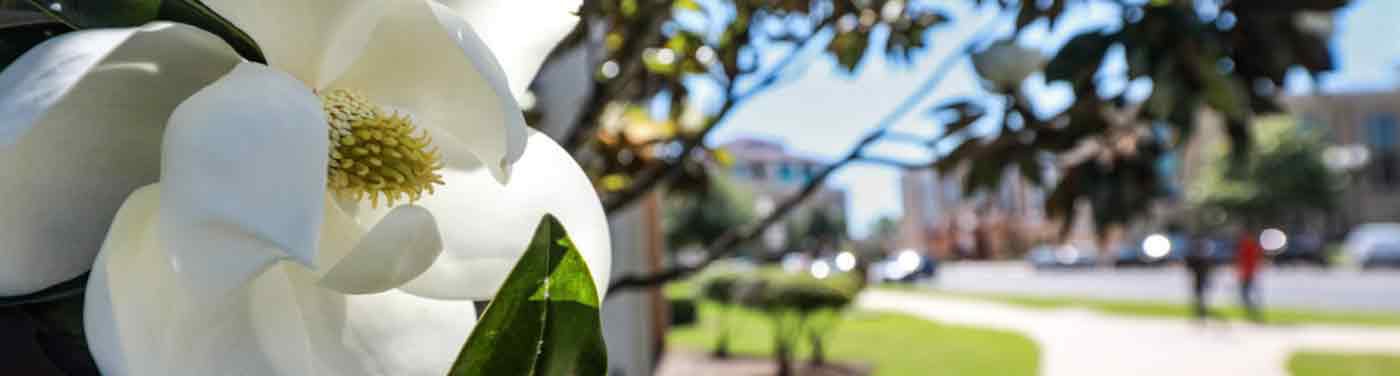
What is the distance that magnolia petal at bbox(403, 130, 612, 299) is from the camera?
0.25 meters

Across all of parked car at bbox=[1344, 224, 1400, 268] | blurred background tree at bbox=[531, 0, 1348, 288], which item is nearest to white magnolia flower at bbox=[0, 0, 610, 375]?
blurred background tree at bbox=[531, 0, 1348, 288]

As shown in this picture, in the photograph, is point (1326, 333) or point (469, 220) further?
point (1326, 333)

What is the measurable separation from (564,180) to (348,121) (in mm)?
58

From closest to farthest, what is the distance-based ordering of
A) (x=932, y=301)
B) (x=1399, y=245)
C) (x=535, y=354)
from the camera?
(x=535, y=354)
(x=932, y=301)
(x=1399, y=245)

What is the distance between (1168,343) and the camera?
7.91 meters

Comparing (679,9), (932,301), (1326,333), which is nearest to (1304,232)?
(932,301)

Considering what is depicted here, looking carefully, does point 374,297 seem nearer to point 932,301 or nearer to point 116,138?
point 116,138

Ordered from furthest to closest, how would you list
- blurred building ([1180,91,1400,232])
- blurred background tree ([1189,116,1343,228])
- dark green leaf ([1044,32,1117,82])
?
blurred building ([1180,91,1400,232])
blurred background tree ([1189,116,1343,228])
dark green leaf ([1044,32,1117,82])

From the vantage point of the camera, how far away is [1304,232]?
84.4 feet

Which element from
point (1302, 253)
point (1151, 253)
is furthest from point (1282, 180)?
point (1151, 253)

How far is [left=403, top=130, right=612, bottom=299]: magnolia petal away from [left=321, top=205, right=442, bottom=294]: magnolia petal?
3cm

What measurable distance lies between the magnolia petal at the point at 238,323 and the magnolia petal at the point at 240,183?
0.02 metres

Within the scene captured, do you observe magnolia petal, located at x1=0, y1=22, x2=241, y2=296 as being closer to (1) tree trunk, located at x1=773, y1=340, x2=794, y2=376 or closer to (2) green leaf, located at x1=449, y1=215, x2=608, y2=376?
(2) green leaf, located at x1=449, y1=215, x2=608, y2=376

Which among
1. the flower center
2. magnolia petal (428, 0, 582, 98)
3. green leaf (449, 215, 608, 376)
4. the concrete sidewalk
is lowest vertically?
the concrete sidewalk
